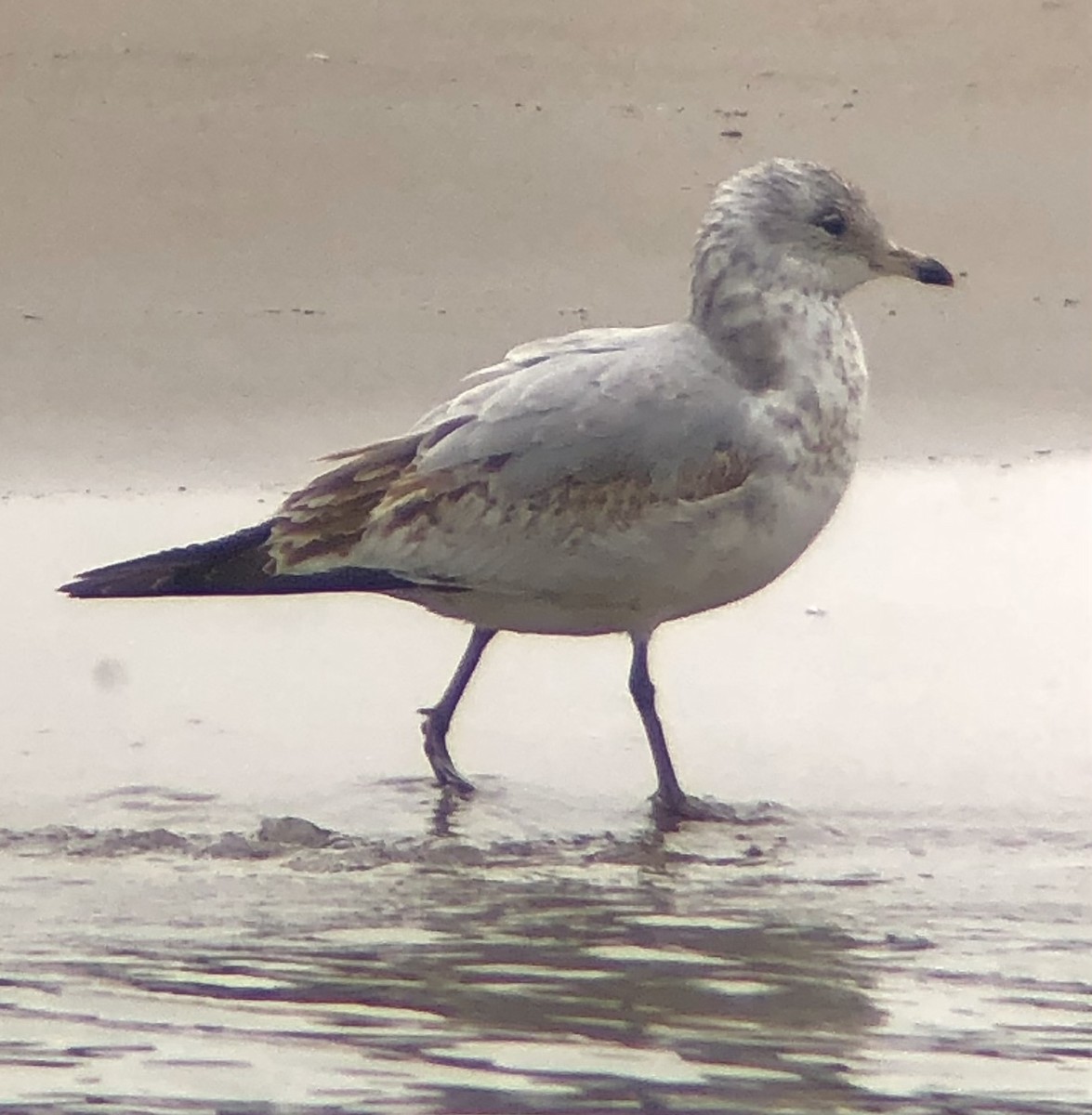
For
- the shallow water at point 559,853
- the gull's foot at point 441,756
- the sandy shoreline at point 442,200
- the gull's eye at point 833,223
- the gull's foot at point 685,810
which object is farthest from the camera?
the sandy shoreline at point 442,200

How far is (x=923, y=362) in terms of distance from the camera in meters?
8.45

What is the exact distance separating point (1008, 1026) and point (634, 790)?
1.25 m

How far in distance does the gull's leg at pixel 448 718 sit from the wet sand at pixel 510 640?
9cm

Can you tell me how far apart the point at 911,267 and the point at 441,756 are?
1399 millimetres

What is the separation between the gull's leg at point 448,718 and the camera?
17.5 feet

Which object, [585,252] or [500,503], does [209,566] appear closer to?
[500,503]

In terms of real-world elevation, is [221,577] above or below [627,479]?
below

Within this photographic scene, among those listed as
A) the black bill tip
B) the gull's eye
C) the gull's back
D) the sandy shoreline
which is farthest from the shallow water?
the sandy shoreline

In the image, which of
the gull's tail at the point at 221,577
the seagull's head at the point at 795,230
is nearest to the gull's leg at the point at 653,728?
the gull's tail at the point at 221,577

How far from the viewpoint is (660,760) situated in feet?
17.2

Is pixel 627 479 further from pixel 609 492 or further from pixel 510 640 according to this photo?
pixel 510 640

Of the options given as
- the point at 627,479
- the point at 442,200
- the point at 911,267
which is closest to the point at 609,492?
the point at 627,479

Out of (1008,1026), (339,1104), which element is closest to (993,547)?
(1008,1026)

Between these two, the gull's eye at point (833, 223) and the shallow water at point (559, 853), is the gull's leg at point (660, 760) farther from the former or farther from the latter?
the gull's eye at point (833, 223)
